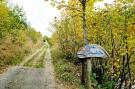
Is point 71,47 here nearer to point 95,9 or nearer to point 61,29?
point 61,29

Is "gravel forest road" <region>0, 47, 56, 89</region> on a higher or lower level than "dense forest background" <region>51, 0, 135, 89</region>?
lower

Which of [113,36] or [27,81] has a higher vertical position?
[113,36]

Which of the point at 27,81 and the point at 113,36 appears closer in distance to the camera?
the point at 27,81

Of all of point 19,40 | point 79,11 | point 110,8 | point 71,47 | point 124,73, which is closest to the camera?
point 79,11

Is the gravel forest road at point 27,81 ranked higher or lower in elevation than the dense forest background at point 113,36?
lower

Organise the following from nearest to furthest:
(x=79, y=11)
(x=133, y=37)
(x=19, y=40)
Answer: (x=79, y=11) < (x=133, y=37) < (x=19, y=40)

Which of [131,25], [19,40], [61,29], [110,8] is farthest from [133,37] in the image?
[19,40]

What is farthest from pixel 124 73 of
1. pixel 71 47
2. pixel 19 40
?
pixel 19 40

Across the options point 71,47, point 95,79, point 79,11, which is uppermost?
point 79,11

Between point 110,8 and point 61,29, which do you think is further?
point 61,29

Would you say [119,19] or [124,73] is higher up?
[119,19]

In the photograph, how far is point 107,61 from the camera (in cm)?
2344

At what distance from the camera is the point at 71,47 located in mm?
33500

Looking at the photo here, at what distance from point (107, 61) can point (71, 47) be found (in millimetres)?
10386
